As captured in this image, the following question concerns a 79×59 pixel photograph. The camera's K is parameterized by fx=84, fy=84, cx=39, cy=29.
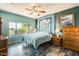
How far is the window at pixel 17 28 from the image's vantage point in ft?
5.56

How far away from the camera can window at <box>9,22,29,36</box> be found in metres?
1.70

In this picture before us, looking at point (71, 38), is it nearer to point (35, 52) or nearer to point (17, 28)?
point (35, 52)

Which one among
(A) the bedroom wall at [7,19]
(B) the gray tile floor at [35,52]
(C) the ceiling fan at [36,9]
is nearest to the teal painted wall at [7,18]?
(A) the bedroom wall at [7,19]

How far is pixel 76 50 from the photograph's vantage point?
1700 mm

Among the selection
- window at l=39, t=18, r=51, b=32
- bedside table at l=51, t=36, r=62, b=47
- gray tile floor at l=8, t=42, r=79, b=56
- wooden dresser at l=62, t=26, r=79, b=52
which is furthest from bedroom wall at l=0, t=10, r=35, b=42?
wooden dresser at l=62, t=26, r=79, b=52

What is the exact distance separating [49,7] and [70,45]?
0.94m

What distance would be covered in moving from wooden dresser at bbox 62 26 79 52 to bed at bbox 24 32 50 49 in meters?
0.41

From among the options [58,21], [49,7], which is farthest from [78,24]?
[49,7]

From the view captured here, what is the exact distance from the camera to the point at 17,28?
1767 mm

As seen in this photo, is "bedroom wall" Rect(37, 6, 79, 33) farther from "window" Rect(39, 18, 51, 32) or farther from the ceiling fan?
the ceiling fan

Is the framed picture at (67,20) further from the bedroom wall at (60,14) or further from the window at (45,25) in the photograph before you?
the window at (45,25)

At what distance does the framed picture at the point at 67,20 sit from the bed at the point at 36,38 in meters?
0.42

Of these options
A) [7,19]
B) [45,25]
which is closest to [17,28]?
[7,19]

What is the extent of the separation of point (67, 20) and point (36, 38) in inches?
31.5
